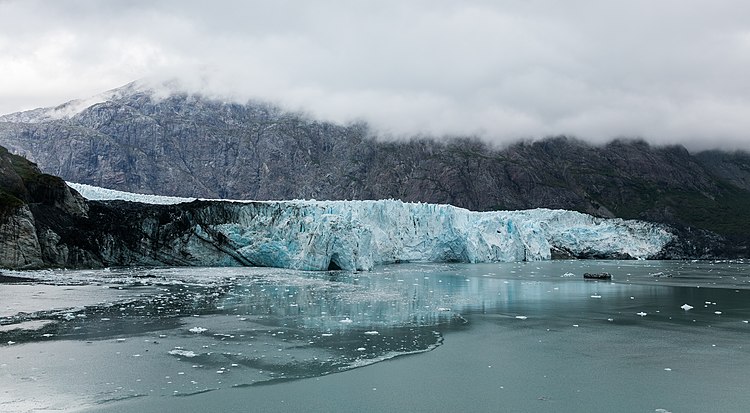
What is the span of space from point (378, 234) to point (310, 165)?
81871 mm

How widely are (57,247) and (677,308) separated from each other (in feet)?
83.8

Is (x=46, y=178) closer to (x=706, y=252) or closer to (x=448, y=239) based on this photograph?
(x=448, y=239)

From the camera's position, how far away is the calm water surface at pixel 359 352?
25.2 feet

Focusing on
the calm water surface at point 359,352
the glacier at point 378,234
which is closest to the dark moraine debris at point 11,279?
the calm water surface at point 359,352

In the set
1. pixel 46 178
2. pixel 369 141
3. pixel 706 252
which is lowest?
pixel 706 252

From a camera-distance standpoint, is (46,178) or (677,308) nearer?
(677,308)

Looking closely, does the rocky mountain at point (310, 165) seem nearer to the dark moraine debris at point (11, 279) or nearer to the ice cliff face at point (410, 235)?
the ice cliff face at point (410, 235)

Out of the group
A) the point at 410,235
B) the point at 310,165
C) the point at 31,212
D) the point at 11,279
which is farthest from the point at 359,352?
the point at 310,165

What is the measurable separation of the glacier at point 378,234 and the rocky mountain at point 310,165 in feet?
171

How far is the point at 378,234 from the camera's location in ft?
144

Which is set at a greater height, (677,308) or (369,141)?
(369,141)

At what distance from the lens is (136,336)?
11445mm

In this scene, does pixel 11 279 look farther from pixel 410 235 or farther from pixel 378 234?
pixel 410 235

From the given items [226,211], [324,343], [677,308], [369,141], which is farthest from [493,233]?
[369,141]
